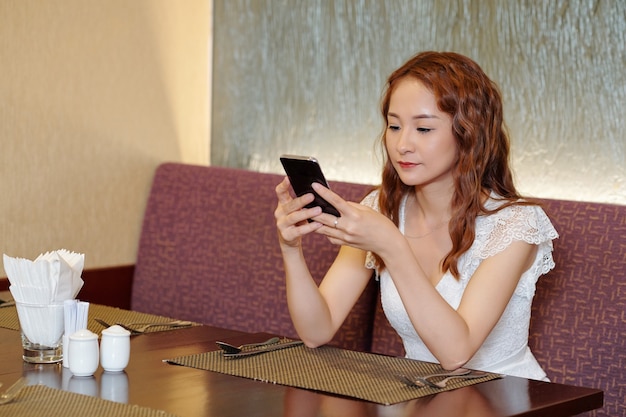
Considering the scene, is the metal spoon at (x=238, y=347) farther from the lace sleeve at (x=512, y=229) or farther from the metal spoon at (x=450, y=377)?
the lace sleeve at (x=512, y=229)

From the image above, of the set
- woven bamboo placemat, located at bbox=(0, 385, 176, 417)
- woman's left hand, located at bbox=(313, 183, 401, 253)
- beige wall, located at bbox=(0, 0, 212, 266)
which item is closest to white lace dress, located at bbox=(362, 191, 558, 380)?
woman's left hand, located at bbox=(313, 183, 401, 253)

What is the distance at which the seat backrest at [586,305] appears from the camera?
223 centimetres

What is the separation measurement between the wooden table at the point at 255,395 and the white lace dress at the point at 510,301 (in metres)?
0.46

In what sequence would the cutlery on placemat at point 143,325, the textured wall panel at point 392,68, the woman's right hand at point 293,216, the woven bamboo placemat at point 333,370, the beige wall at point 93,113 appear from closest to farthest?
the woven bamboo placemat at point 333,370 < the woman's right hand at point 293,216 < the cutlery on placemat at point 143,325 < the textured wall panel at point 392,68 < the beige wall at point 93,113

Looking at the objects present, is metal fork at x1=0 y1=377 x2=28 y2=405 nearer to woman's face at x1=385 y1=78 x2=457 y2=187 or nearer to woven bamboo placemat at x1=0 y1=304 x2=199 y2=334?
woven bamboo placemat at x1=0 y1=304 x2=199 y2=334

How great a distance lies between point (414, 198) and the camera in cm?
226

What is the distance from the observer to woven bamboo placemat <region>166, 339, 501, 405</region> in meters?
1.50

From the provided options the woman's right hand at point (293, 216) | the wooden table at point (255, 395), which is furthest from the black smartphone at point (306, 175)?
the wooden table at point (255, 395)

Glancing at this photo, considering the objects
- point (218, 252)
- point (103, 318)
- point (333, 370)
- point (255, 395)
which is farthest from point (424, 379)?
point (218, 252)

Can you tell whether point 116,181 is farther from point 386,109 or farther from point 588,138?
point 588,138

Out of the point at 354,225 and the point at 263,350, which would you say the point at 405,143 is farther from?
the point at 263,350

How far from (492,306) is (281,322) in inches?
39.0

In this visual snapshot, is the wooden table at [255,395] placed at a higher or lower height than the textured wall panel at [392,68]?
lower

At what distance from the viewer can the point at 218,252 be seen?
9.57 feet
